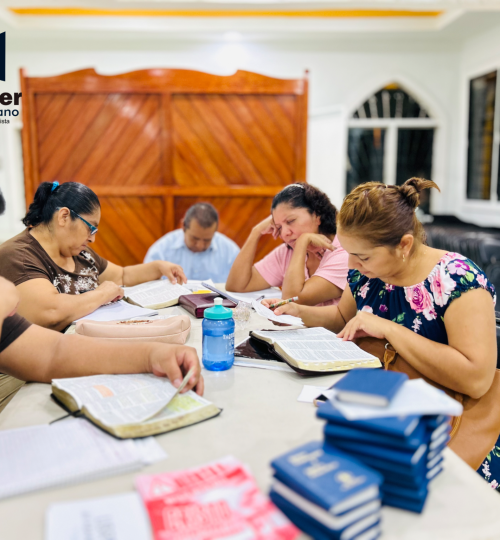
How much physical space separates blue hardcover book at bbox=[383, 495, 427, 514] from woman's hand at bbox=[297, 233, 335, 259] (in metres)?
1.62

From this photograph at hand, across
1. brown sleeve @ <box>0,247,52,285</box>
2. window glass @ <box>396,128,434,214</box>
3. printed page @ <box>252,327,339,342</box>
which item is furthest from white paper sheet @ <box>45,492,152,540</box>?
window glass @ <box>396,128,434,214</box>

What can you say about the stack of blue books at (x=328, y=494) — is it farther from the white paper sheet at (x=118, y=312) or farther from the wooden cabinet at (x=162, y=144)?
the wooden cabinet at (x=162, y=144)

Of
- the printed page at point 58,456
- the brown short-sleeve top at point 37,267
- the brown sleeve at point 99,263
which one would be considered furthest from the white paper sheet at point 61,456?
the brown sleeve at point 99,263

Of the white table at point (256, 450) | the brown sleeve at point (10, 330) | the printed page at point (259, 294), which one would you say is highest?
the brown sleeve at point (10, 330)

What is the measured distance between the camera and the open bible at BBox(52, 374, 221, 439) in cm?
100

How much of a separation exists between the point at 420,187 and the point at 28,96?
13.1 feet

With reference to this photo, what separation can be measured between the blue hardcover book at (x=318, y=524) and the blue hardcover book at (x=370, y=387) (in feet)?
0.54

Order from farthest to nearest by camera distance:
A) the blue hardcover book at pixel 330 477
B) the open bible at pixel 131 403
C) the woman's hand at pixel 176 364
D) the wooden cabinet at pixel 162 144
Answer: the wooden cabinet at pixel 162 144 < the woman's hand at pixel 176 364 < the open bible at pixel 131 403 < the blue hardcover book at pixel 330 477

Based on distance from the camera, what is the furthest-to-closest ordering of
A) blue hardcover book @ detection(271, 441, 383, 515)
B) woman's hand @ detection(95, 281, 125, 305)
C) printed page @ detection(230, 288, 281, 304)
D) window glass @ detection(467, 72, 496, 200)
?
window glass @ detection(467, 72, 496, 200), printed page @ detection(230, 288, 281, 304), woman's hand @ detection(95, 281, 125, 305), blue hardcover book @ detection(271, 441, 383, 515)

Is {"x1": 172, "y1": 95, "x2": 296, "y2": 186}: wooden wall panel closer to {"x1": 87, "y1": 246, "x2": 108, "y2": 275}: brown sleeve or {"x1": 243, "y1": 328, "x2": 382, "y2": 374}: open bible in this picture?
{"x1": 87, "y1": 246, "x2": 108, "y2": 275}: brown sleeve

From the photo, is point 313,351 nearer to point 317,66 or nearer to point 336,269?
point 336,269

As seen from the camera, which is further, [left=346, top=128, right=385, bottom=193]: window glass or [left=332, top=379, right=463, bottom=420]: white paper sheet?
[left=346, top=128, right=385, bottom=193]: window glass

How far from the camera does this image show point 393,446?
0.75 meters

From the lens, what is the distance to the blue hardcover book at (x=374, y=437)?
29.0 inches
